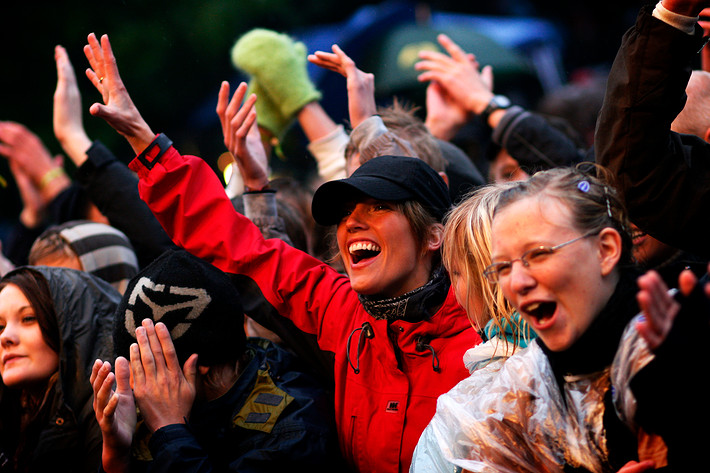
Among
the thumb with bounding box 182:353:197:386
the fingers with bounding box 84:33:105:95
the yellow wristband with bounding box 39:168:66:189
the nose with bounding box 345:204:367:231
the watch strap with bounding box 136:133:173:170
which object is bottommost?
the yellow wristband with bounding box 39:168:66:189

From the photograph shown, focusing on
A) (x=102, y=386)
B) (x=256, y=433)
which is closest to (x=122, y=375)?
(x=102, y=386)

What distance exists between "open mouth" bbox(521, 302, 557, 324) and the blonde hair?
1.15 ft

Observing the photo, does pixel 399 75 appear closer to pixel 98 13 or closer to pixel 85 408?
pixel 98 13

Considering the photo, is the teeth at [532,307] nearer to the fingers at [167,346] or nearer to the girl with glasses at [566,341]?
the girl with glasses at [566,341]

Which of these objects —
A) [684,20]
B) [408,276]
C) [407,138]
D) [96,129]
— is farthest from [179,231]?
[96,129]

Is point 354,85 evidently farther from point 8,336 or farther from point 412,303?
point 8,336

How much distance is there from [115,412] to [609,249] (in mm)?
1700

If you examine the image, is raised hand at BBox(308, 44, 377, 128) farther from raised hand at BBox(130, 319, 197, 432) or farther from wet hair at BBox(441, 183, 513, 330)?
raised hand at BBox(130, 319, 197, 432)

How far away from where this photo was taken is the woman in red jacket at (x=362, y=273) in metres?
2.48

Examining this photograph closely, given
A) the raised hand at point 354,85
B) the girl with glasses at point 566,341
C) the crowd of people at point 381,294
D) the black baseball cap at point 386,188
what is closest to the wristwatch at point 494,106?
the crowd of people at point 381,294

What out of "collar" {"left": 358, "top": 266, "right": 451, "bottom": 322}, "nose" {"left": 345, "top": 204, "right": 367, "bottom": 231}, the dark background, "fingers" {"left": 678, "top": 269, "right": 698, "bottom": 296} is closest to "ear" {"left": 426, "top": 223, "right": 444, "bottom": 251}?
"collar" {"left": 358, "top": 266, "right": 451, "bottom": 322}

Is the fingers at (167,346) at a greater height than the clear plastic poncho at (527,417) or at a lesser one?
lesser

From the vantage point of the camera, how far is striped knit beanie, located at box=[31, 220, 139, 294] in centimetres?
362

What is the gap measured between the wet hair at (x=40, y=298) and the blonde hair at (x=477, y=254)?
1.73 m
